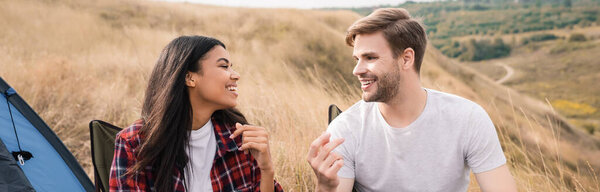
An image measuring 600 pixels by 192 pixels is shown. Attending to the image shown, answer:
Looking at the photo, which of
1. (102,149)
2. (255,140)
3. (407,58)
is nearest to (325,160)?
(255,140)

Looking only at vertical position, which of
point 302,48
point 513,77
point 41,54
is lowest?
point 513,77

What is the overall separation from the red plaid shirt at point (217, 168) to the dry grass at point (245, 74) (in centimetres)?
123

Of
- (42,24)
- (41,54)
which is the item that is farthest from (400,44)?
(42,24)

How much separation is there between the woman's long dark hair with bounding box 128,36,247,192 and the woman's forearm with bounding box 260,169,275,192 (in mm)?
373

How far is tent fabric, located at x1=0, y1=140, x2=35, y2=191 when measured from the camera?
7.24ft

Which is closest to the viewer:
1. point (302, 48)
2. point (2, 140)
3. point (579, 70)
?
point (2, 140)

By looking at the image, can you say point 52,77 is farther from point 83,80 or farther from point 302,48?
point 302,48

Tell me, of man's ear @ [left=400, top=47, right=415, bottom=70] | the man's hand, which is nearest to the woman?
the man's hand

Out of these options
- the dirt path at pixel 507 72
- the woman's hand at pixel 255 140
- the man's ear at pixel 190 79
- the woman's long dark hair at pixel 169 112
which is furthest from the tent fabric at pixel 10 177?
the dirt path at pixel 507 72

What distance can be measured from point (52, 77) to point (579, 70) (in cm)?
7767

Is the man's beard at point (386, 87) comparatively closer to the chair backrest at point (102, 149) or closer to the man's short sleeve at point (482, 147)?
the man's short sleeve at point (482, 147)

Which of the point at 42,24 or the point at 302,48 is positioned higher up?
the point at 42,24

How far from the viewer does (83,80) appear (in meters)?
7.42

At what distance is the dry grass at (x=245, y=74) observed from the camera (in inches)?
155
